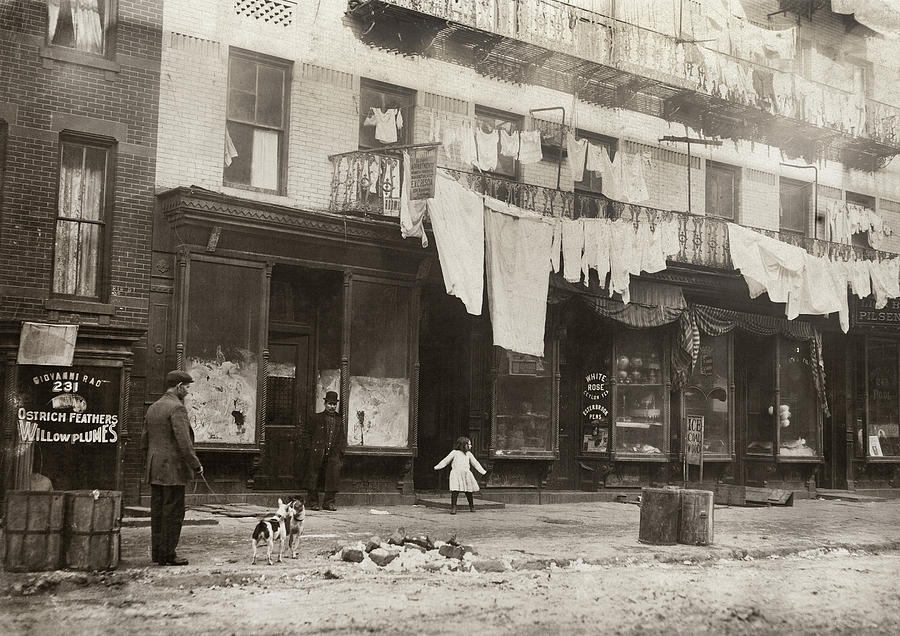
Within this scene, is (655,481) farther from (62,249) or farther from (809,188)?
(62,249)

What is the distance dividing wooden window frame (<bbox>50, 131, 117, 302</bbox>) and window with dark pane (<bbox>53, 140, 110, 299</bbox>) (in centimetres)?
1

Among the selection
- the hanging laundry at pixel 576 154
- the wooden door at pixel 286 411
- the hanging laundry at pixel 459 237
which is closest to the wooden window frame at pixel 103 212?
the wooden door at pixel 286 411

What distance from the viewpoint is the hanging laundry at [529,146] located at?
17.3 meters

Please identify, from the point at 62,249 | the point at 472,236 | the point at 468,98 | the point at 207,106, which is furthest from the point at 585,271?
the point at 62,249

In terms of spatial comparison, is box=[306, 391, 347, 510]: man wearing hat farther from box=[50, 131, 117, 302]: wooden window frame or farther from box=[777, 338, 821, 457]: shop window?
box=[777, 338, 821, 457]: shop window

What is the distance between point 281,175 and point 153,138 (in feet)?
6.74

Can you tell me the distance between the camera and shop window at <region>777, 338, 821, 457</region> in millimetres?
20875

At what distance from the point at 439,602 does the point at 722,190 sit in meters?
15.9

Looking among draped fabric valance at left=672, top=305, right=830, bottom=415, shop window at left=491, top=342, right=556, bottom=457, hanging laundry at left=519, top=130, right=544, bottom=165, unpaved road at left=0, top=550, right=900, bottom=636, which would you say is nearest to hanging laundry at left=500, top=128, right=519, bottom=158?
hanging laundry at left=519, top=130, right=544, bottom=165

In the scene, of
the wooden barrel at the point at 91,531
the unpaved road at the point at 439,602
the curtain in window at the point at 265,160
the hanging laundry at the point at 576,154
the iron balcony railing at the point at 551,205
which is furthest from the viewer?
the hanging laundry at the point at 576,154

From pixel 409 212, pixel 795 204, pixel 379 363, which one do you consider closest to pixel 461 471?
pixel 379 363

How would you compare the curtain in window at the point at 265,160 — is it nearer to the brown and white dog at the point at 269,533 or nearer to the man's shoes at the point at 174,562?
the brown and white dog at the point at 269,533

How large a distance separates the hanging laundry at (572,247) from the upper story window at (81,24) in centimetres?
737

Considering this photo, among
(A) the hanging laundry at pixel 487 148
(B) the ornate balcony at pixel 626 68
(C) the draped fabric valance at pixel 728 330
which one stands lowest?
(C) the draped fabric valance at pixel 728 330
